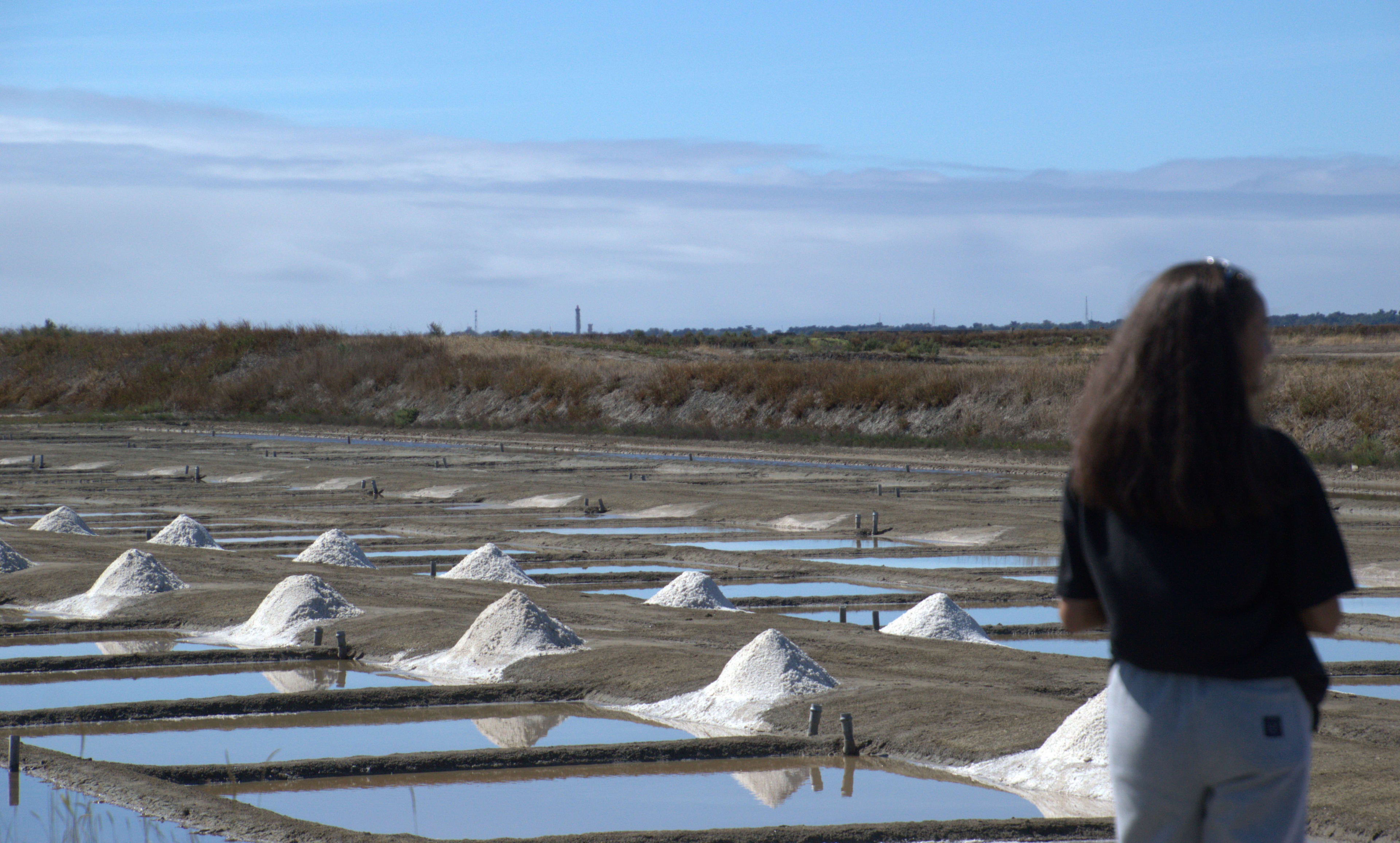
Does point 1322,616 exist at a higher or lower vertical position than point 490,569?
higher

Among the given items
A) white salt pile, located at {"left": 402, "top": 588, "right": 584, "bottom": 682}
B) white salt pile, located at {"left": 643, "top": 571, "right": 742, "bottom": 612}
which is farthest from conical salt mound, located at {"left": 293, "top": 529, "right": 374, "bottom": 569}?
white salt pile, located at {"left": 402, "top": 588, "right": 584, "bottom": 682}

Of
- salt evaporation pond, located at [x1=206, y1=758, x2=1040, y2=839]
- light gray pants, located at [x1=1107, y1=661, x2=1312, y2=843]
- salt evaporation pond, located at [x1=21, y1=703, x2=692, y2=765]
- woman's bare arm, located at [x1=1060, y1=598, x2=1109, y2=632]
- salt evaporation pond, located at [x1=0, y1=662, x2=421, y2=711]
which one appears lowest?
salt evaporation pond, located at [x1=0, y1=662, x2=421, y2=711]

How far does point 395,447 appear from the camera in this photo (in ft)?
114

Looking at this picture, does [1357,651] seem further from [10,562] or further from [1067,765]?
[10,562]

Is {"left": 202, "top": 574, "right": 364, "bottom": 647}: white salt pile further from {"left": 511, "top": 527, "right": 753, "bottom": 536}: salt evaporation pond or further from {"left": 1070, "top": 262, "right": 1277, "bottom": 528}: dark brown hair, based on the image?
{"left": 1070, "top": 262, "right": 1277, "bottom": 528}: dark brown hair

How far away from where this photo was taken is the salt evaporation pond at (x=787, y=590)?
14.2 m

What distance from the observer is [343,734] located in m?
8.45

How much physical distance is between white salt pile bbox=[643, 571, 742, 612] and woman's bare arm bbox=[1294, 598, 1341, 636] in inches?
386

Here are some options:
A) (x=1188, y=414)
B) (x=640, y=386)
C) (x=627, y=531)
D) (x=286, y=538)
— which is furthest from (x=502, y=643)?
(x=640, y=386)

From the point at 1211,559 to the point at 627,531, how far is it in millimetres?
17511

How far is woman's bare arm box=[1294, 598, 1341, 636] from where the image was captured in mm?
2619

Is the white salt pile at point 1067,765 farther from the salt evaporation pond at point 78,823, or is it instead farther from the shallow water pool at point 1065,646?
the salt evaporation pond at point 78,823

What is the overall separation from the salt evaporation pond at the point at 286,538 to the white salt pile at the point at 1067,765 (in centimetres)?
1266

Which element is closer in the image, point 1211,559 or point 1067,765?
point 1211,559
